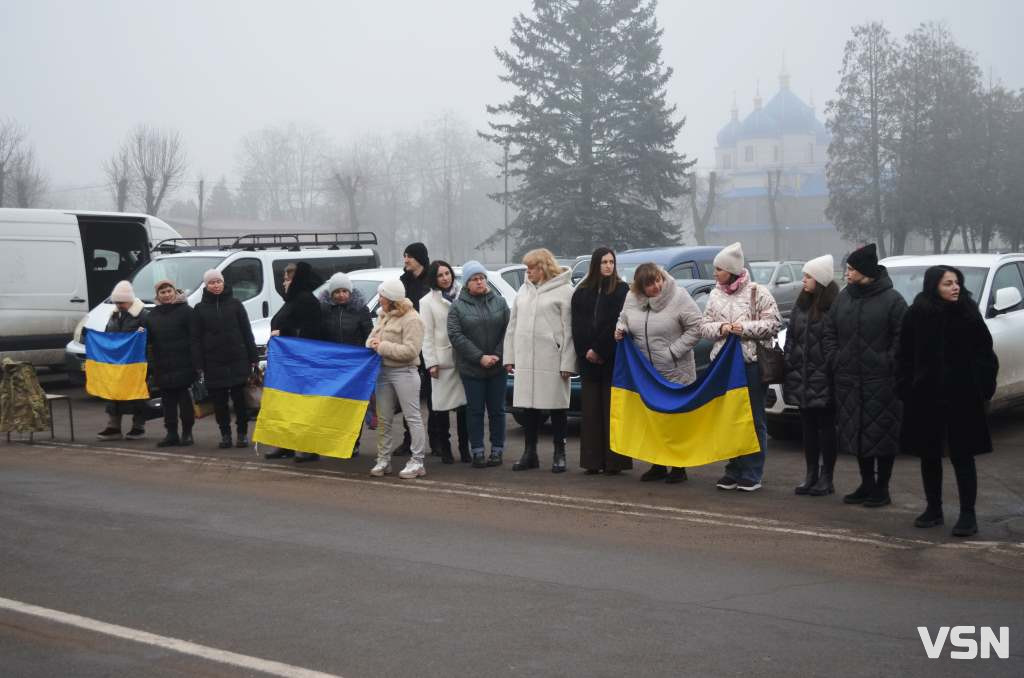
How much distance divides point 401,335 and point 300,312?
4.92 ft

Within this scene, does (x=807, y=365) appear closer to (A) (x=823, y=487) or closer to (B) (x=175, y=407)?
(A) (x=823, y=487)

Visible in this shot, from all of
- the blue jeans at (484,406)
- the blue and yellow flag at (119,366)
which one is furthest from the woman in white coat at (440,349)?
the blue and yellow flag at (119,366)

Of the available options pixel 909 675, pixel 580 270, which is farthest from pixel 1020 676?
pixel 580 270

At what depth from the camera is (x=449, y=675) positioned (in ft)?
17.4

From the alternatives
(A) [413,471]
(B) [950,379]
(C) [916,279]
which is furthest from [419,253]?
(B) [950,379]

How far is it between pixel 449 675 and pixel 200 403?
27.4 ft

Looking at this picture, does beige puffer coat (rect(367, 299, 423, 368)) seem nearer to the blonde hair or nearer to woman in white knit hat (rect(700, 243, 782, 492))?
the blonde hair

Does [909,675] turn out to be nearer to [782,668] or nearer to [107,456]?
[782,668]

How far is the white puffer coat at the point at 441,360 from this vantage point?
1142 cm

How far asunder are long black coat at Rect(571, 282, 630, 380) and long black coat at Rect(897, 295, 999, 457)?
9.83 feet

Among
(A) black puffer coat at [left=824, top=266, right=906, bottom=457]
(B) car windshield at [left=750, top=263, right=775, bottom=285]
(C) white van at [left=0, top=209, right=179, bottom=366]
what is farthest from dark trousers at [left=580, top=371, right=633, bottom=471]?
(B) car windshield at [left=750, top=263, right=775, bottom=285]

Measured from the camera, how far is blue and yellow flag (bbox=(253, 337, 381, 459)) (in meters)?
11.4

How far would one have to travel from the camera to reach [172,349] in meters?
13.0

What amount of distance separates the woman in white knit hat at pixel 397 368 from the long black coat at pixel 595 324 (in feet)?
4.72
